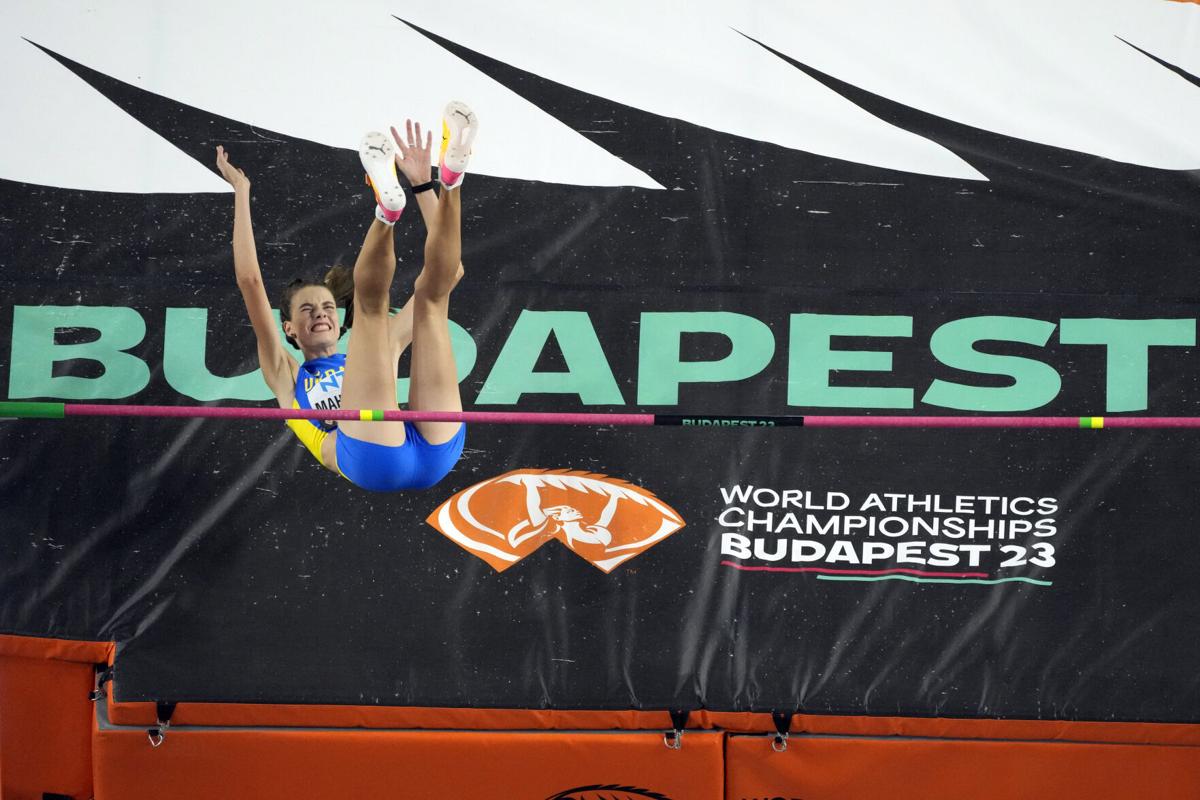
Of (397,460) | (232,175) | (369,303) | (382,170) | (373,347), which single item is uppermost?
(232,175)

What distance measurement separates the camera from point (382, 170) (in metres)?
2.73

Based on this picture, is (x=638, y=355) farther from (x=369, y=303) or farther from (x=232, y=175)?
(x=232, y=175)

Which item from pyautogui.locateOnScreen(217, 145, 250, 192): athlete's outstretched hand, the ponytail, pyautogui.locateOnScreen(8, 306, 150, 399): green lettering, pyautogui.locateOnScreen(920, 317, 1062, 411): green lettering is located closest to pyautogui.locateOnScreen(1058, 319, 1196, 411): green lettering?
pyautogui.locateOnScreen(920, 317, 1062, 411): green lettering

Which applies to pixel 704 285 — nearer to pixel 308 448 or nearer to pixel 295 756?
pixel 308 448

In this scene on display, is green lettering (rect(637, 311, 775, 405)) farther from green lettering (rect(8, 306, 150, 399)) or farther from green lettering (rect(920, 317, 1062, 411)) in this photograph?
green lettering (rect(8, 306, 150, 399))

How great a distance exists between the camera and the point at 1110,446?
3395 millimetres

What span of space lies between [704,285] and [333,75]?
1280 mm

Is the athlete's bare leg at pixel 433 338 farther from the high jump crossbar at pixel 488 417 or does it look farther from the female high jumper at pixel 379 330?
the high jump crossbar at pixel 488 417

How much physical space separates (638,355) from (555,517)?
0.53 meters

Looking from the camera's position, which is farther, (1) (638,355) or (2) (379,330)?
(1) (638,355)

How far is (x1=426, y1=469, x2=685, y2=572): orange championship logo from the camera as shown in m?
3.38

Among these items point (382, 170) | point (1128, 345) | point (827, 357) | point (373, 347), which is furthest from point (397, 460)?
point (1128, 345)

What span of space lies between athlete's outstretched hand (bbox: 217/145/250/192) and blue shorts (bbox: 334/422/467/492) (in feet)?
2.76

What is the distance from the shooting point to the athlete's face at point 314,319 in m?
3.30
